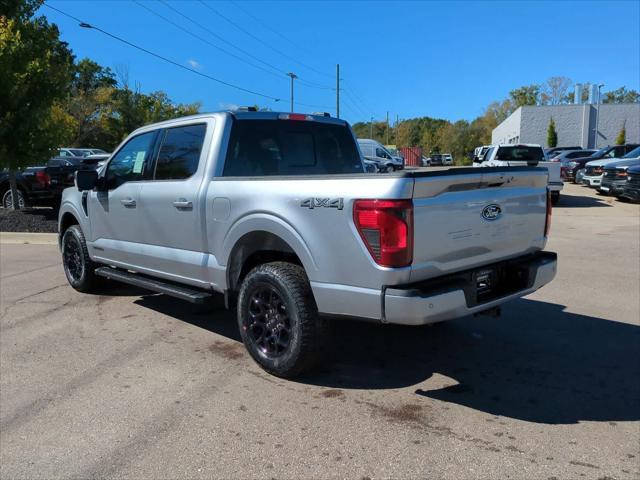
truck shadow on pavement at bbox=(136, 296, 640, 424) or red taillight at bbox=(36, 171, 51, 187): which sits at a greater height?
red taillight at bbox=(36, 171, 51, 187)

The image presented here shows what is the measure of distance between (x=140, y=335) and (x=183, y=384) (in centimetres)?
136

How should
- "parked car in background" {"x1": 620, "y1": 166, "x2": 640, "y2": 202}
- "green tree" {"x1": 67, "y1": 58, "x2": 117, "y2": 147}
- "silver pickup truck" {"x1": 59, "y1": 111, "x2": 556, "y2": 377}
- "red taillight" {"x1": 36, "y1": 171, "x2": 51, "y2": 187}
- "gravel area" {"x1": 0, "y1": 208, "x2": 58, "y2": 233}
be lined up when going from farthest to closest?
1. "green tree" {"x1": 67, "y1": 58, "x2": 117, "y2": 147}
2. "parked car in background" {"x1": 620, "y1": 166, "x2": 640, "y2": 202}
3. "red taillight" {"x1": 36, "y1": 171, "x2": 51, "y2": 187}
4. "gravel area" {"x1": 0, "y1": 208, "x2": 58, "y2": 233}
5. "silver pickup truck" {"x1": 59, "y1": 111, "x2": 556, "y2": 377}

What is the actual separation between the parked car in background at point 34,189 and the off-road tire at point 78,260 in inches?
335

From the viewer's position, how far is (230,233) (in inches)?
169

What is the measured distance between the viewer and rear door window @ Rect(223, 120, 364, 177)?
15.6 feet

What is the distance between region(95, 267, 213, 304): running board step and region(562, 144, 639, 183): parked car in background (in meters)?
22.9

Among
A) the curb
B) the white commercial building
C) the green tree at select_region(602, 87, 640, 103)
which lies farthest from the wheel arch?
the green tree at select_region(602, 87, 640, 103)

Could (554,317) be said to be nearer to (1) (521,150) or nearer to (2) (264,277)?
(2) (264,277)

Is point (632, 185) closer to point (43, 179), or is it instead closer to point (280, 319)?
point (280, 319)

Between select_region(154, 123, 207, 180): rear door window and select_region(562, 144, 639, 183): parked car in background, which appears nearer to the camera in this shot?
Result: select_region(154, 123, 207, 180): rear door window

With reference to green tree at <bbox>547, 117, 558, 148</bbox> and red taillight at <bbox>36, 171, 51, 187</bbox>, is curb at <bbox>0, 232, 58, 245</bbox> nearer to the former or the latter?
red taillight at <bbox>36, 171, 51, 187</bbox>

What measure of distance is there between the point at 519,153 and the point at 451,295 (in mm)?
15350

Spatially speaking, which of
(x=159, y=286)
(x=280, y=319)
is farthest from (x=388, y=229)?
(x=159, y=286)

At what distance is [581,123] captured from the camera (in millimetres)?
53469
